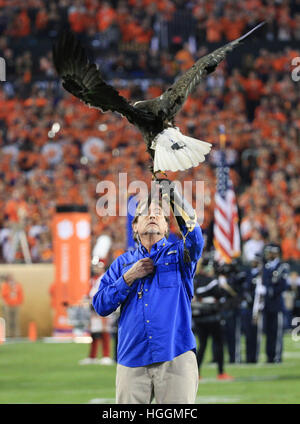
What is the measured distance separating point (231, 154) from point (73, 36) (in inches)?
867

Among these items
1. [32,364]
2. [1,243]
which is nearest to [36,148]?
[1,243]

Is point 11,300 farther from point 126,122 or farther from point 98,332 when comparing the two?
point 98,332

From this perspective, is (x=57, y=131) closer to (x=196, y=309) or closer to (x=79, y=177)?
(x=79, y=177)

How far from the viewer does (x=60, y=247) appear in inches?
963

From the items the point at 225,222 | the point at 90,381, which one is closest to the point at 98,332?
the point at 90,381

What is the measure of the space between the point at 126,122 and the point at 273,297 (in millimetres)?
8768

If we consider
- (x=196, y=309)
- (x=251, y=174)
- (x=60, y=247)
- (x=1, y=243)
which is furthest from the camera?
(x=251, y=174)

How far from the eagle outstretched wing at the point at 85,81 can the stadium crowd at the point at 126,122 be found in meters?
17.5

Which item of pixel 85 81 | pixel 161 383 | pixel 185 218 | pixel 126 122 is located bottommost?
pixel 161 383

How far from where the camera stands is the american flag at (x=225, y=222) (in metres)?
19.8

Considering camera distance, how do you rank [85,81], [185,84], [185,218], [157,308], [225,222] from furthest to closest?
[225,222], [185,84], [85,81], [157,308], [185,218]

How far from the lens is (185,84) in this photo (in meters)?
6.77

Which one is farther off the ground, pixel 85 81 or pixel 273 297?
pixel 85 81

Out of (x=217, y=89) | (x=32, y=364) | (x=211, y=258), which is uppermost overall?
(x=217, y=89)
